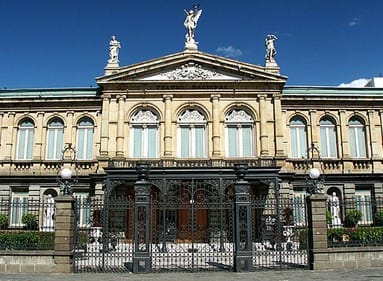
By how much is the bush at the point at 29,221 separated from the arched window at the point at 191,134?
9.91m

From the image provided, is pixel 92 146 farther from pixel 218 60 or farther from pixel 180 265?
pixel 180 265

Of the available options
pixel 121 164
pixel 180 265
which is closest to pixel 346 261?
pixel 180 265

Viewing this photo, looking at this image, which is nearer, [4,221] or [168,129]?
[4,221]

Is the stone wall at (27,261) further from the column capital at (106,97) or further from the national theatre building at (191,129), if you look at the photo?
the column capital at (106,97)

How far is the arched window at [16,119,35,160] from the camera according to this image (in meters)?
31.3

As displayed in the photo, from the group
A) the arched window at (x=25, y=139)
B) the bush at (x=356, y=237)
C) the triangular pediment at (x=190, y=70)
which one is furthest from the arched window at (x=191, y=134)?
the bush at (x=356, y=237)

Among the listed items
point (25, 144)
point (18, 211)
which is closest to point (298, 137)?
point (25, 144)

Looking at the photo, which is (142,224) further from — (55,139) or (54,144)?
(55,139)

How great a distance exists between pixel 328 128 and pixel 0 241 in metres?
22.5

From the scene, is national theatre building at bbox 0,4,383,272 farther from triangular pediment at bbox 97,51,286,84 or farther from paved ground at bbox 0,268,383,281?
paved ground at bbox 0,268,383,281

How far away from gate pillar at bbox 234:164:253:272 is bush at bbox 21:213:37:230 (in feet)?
51.4

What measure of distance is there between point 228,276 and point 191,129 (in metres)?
16.6

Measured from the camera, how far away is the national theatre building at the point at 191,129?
96.2ft

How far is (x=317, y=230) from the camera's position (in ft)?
52.4
